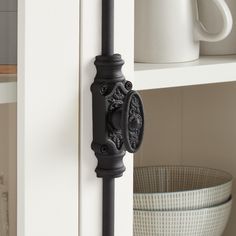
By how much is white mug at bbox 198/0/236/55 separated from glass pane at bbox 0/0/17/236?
1.09 ft

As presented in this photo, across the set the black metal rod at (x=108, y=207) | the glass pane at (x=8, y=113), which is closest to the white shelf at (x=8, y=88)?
the glass pane at (x=8, y=113)

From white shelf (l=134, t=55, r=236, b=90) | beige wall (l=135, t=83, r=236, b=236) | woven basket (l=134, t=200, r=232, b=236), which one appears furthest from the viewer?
beige wall (l=135, t=83, r=236, b=236)

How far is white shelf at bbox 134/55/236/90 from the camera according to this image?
0.73 meters

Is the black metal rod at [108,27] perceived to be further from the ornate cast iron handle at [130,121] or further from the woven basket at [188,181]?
the woven basket at [188,181]

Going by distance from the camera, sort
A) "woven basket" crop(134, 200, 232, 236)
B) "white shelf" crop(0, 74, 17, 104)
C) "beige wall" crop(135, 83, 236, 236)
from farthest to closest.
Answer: "beige wall" crop(135, 83, 236, 236) → "woven basket" crop(134, 200, 232, 236) → "white shelf" crop(0, 74, 17, 104)

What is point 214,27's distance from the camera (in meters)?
0.87

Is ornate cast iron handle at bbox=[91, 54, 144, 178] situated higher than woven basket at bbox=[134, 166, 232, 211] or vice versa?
ornate cast iron handle at bbox=[91, 54, 144, 178]

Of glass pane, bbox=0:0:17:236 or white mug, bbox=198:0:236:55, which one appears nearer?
glass pane, bbox=0:0:17:236

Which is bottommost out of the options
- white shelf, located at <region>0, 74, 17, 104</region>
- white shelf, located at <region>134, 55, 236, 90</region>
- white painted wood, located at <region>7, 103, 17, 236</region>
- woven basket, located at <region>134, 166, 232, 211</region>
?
woven basket, located at <region>134, 166, 232, 211</region>

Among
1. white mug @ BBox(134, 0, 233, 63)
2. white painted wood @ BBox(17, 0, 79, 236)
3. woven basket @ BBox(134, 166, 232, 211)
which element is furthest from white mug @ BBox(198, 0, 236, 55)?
white painted wood @ BBox(17, 0, 79, 236)

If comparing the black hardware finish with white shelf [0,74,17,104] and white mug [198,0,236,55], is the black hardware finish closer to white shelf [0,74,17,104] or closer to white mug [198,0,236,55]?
white shelf [0,74,17,104]

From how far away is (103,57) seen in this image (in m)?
0.64

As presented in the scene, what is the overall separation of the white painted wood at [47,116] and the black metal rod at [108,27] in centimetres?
3

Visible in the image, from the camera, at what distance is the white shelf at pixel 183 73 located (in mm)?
725
